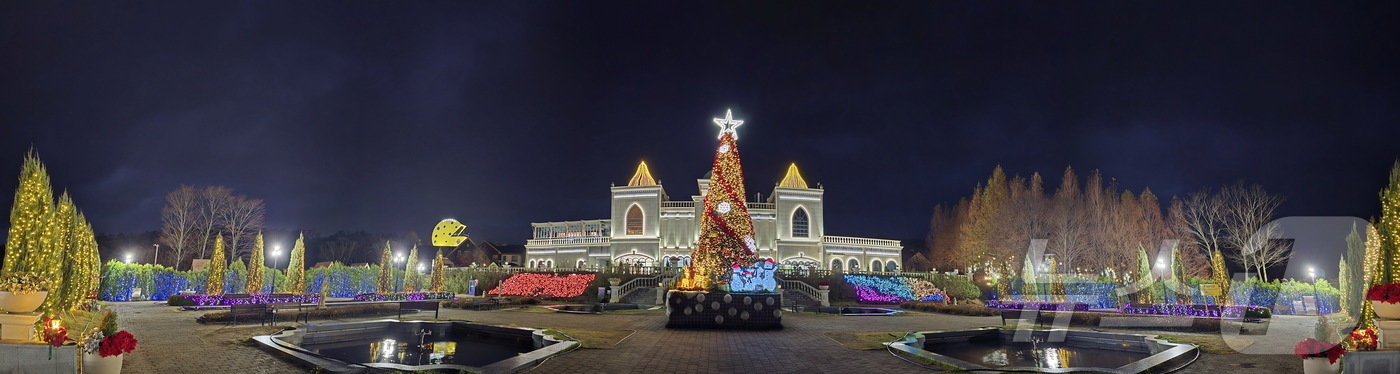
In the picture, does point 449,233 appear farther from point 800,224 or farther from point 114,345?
point 114,345

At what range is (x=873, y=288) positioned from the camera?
39125 millimetres

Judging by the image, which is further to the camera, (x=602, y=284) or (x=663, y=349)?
(x=602, y=284)

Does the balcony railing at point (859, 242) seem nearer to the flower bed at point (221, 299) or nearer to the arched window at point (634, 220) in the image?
the arched window at point (634, 220)

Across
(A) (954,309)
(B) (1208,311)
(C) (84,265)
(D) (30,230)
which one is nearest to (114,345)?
(D) (30,230)

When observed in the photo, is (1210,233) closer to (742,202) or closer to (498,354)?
(742,202)

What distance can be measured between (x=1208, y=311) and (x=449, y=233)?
5939 centimetres

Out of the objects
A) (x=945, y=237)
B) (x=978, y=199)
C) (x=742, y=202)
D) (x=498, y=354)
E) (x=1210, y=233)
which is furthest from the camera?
(x=945, y=237)

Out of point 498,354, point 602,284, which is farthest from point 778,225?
point 498,354

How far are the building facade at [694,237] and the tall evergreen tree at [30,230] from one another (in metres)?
43.4

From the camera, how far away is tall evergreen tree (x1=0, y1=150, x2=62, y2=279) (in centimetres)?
1088

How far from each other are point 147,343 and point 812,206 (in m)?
47.6

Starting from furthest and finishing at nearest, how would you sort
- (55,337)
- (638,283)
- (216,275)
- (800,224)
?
(800,224) → (638,283) → (216,275) → (55,337)

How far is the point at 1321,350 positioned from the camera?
8594 mm

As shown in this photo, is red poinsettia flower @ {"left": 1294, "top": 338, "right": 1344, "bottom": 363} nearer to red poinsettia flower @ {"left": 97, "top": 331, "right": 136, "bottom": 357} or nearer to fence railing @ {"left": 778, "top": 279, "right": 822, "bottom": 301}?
red poinsettia flower @ {"left": 97, "top": 331, "right": 136, "bottom": 357}
